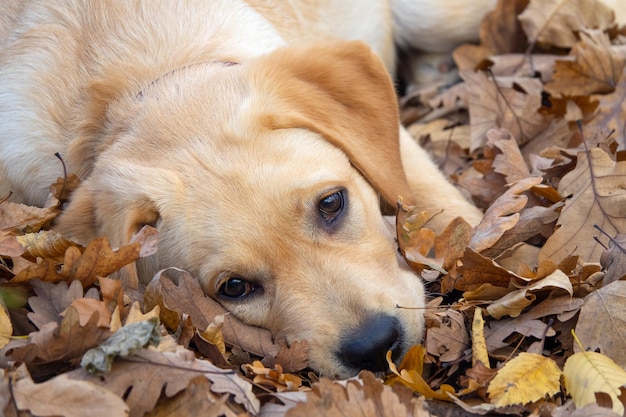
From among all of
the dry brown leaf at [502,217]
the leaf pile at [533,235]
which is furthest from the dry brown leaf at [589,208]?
the dry brown leaf at [502,217]

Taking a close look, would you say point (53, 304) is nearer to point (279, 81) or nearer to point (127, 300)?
point (127, 300)

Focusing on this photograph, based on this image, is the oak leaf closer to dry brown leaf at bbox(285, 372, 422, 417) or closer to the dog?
the dog

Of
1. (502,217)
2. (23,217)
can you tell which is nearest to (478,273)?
(502,217)

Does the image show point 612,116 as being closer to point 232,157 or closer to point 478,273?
point 478,273

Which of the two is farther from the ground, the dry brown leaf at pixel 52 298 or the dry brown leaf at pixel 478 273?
the dry brown leaf at pixel 52 298

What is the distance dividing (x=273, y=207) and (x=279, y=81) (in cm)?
69

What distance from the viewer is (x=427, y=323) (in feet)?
9.87

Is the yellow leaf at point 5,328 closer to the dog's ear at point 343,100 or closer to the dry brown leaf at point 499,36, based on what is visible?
the dog's ear at point 343,100

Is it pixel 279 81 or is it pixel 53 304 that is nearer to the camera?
pixel 53 304

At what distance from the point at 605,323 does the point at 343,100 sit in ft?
4.82

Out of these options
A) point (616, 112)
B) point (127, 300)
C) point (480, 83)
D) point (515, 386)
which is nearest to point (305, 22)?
point (480, 83)

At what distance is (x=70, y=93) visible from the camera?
367 cm

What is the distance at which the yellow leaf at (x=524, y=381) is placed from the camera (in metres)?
2.49

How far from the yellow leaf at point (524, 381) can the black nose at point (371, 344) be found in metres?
0.40
